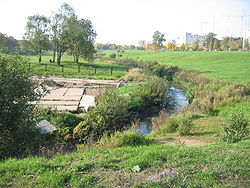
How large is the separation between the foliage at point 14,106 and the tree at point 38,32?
3552 centimetres

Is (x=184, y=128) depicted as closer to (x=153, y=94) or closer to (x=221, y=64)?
(x=153, y=94)

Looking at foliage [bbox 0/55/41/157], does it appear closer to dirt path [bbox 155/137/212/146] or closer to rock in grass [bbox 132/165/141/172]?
rock in grass [bbox 132/165/141/172]

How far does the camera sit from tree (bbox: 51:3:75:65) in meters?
41.0

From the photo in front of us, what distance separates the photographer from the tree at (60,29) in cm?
4095

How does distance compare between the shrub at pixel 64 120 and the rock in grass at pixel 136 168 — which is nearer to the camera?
the rock in grass at pixel 136 168

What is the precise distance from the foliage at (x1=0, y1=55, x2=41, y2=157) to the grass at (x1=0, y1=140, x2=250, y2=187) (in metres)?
2.07

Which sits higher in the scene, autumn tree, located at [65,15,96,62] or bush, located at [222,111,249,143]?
autumn tree, located at [65,15,96,62]

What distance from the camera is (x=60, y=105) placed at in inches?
651

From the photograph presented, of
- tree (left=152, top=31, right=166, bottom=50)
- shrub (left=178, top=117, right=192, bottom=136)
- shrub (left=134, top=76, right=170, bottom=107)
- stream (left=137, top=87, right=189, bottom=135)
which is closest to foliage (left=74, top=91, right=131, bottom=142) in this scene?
stream (left=137, top=87, right=189, bottom=135)

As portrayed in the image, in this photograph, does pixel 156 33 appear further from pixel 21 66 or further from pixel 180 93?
pixel 21 66

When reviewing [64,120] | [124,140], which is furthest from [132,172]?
[64,120]

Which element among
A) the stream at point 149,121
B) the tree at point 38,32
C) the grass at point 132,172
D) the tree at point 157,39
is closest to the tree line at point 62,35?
the tree at point 38,32

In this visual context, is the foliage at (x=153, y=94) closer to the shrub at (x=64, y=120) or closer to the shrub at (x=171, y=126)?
the shrub at (x=171, y=126)

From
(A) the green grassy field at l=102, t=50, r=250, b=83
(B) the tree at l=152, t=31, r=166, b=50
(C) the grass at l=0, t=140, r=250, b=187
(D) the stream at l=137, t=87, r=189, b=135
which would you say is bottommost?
(D) the stream at l=137, t=87, r=189, b=135
